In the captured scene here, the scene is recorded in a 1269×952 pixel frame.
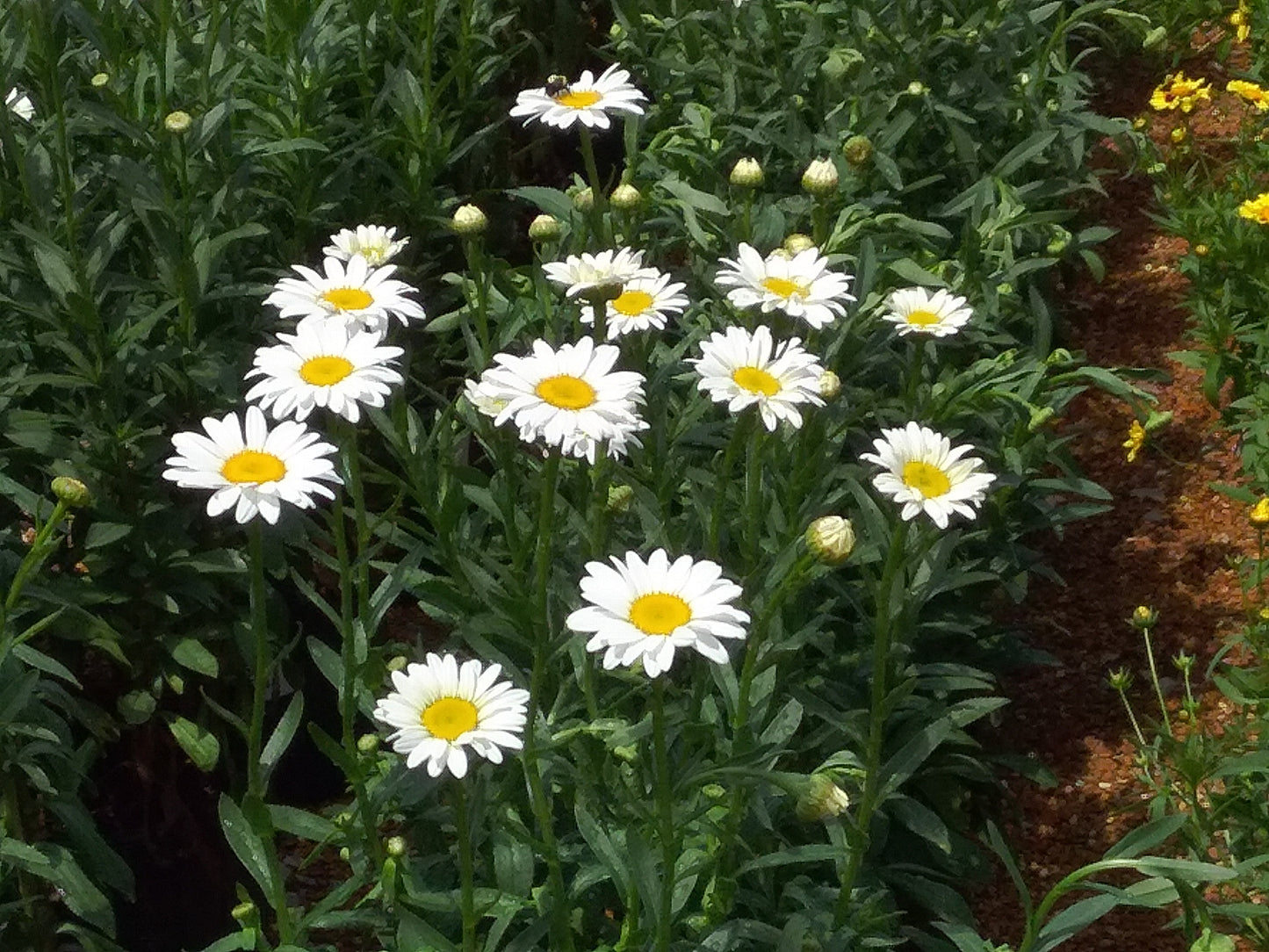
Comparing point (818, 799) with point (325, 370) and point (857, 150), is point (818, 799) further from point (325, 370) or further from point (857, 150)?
point (857, 150)

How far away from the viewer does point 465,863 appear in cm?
171

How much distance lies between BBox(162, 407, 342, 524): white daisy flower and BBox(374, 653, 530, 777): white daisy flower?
23 cm

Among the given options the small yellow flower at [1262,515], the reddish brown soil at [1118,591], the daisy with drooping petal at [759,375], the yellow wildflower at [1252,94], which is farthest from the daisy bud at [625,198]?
the yellow wildflower at [1252,94]

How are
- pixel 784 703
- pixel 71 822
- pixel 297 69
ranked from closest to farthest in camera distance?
pixel 71 822 → pixel 784 703 → pixel 297 69

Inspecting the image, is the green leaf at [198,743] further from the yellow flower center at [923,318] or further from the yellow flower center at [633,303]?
the yellow flower center at [923,318]

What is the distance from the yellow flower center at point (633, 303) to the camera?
211 centimetres

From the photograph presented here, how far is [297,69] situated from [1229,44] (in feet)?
11.3

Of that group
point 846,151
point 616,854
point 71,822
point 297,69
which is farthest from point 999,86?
point 71,822

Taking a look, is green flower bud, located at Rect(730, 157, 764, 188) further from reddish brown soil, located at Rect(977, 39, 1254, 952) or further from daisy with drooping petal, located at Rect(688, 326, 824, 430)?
reddish brown soil, located at Rect(977, 39, 1254, 952)

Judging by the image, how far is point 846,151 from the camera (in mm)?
2611

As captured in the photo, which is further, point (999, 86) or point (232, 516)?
point (999, 86)

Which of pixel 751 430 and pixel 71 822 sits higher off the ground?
pixel 751 430

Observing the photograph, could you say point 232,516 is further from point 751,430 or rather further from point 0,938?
point 751,430

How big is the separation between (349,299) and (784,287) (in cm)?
58
